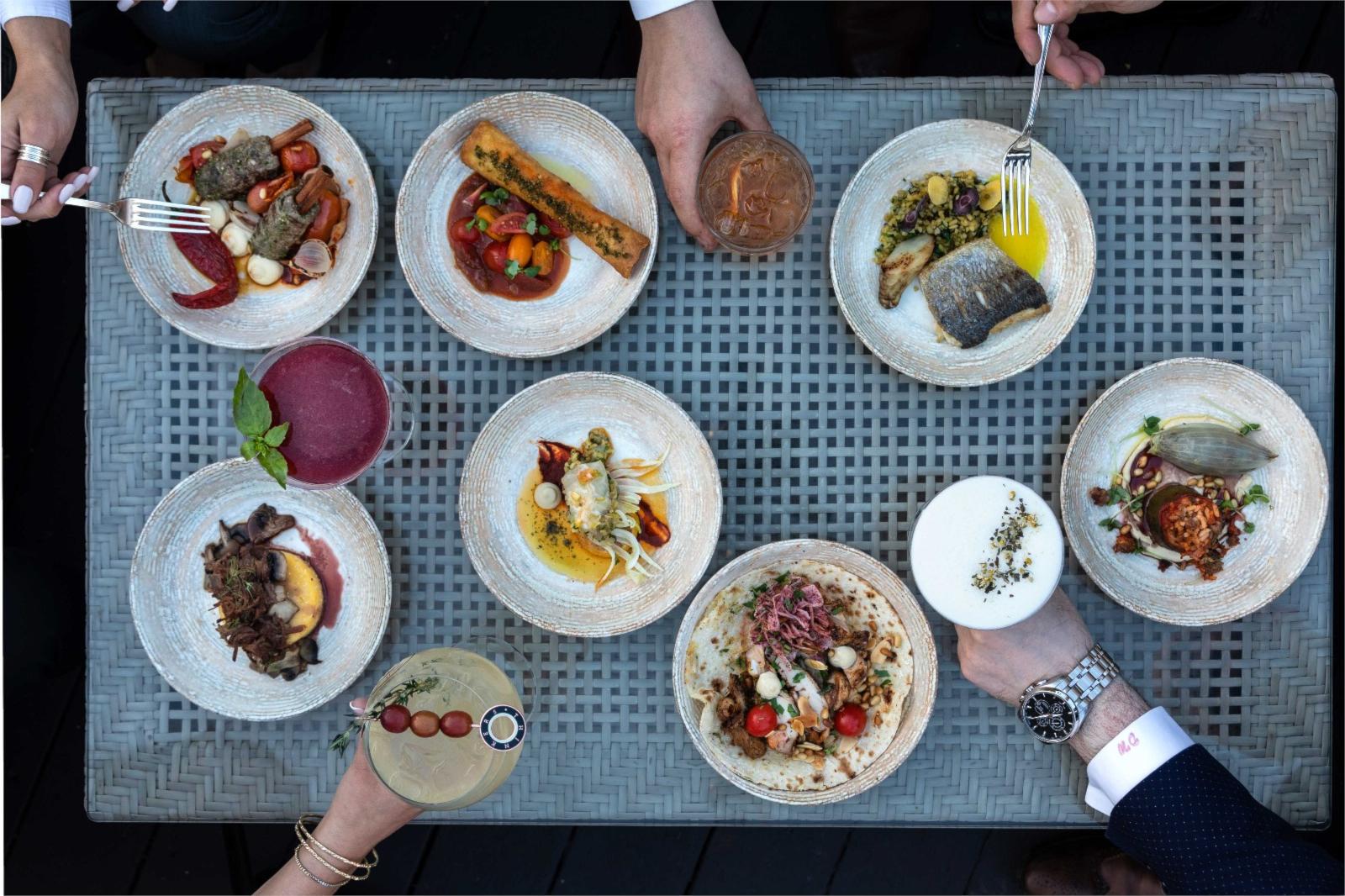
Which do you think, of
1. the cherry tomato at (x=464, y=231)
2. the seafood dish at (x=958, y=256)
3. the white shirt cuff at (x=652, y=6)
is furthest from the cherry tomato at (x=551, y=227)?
the seafood dish at (x=958, y=256)

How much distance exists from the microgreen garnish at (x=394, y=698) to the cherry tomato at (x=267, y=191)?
813mm

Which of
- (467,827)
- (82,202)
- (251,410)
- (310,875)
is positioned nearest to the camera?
(251,410)

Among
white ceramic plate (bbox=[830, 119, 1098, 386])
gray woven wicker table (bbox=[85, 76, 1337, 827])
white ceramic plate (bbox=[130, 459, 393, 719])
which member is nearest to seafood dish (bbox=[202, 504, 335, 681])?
white ceramic plate (bbox=[130, 459, 393, 719])

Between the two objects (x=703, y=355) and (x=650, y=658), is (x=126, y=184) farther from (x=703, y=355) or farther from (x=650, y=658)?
(x=650, y=658)

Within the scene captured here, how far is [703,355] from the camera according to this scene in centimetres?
161

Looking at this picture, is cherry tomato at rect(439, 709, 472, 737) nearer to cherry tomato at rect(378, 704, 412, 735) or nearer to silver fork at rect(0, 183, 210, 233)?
cherry tomato at rect(378, 704, 412, 735)

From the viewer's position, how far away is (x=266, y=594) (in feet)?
4.97

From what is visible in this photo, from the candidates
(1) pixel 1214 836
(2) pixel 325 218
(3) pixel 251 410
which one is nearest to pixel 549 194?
(2) pixel 325 218

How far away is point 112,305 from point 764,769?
1383mm

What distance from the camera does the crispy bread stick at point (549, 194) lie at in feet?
4.90

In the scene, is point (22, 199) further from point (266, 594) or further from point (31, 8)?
point (266, 594)

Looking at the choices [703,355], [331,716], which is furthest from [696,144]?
[331,716]

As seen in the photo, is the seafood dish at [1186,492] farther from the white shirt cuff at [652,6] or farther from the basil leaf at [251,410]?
the basil leaf at [251,410]

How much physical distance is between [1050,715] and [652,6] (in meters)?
1.37
